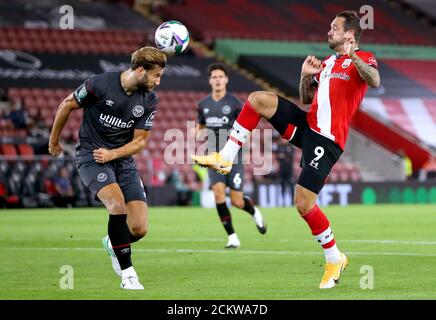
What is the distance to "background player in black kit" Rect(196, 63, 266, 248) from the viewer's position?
15195 millimetres

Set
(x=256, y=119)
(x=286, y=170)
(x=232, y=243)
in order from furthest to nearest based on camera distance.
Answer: (x=286, y=170)
(x=232, y=243)
(x=256, y=119)

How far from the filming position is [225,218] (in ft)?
48.8

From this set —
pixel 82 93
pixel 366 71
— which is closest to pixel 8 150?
pixel 82 93

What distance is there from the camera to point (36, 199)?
92.4 ft

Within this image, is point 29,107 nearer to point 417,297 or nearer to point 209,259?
point 209,259

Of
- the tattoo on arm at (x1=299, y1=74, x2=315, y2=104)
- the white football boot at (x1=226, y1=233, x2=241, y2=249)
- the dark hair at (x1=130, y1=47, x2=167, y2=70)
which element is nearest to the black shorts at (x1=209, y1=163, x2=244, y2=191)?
the white football boot at (x1=226, y1=233, x2=241, y2=249)

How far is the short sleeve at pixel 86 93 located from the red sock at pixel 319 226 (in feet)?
7.74

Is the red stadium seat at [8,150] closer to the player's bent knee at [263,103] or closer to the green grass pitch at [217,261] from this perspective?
the green grass pitch at [217,261]

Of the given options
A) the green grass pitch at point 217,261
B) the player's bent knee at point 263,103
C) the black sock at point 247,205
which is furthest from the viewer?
the black sock at point 247,205

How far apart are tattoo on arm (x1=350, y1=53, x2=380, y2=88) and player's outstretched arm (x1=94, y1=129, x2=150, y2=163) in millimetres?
2190

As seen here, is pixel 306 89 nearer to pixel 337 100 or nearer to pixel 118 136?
pixel 337 100

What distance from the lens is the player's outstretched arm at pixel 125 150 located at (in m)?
9.76

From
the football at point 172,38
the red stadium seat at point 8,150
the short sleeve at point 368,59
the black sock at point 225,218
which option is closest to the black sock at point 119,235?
the football at point 172,38

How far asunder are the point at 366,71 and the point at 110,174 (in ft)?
8.77
